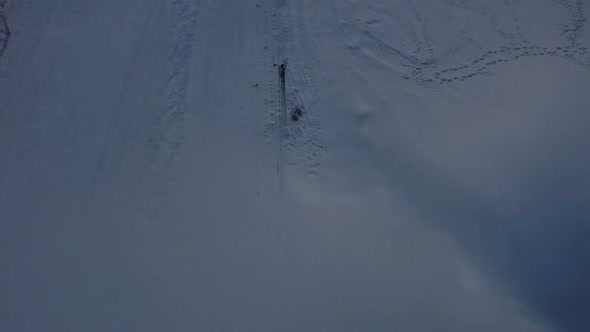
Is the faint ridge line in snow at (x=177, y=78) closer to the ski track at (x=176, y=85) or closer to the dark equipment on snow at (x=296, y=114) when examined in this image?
the ski track at (x=176, y=85)

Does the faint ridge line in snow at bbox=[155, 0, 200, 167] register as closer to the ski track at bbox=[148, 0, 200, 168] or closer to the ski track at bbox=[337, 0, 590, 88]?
the ski track at bbox=[148, 0, 200, 168]

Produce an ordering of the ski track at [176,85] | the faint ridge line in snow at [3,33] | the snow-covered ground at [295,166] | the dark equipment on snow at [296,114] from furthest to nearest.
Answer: the faint ridge line in snow at [3,33], the dark equipment on snow at [296,114], the ski track at [176,85], the snow-covered ground at [295,166]

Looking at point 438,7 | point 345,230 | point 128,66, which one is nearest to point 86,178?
point 128,66

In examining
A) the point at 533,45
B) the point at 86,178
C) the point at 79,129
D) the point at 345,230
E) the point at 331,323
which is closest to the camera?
the point at 331,323

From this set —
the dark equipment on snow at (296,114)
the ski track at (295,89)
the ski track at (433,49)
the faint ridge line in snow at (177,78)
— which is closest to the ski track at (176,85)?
the faint ridge line in snow at (177,78)

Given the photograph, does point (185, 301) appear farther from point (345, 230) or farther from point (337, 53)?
point (337, 53)

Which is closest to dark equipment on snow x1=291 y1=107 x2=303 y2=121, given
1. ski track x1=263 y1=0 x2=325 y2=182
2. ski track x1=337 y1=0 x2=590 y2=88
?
ski track x1=263 y1=0 x2=325 y2=182
